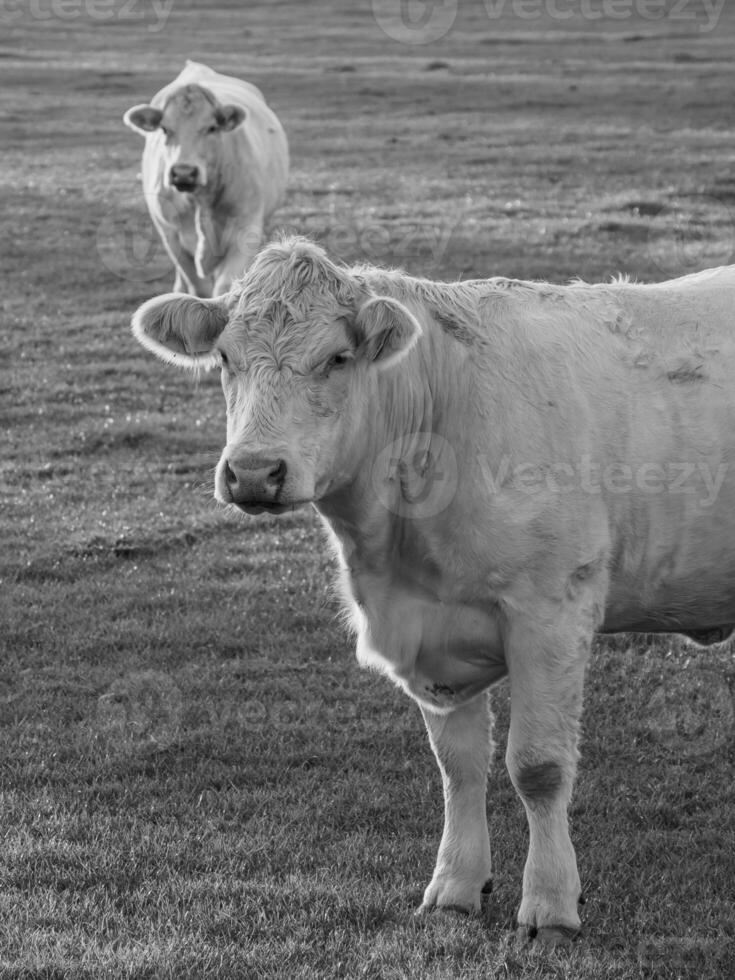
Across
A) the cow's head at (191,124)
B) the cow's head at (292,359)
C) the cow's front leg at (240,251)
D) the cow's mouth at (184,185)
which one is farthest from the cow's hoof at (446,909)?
the cow's head at (191,124)

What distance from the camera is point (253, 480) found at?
4645mm

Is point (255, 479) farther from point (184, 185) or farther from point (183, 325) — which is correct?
point (184, 185)

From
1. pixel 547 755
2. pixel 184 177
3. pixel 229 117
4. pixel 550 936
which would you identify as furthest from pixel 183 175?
pixel 550 936

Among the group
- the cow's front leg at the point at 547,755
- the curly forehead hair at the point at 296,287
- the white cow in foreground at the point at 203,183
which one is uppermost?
the curly forehead hair at the point at 296,287

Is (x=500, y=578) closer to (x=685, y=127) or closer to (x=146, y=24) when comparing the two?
(x=685, y=127)

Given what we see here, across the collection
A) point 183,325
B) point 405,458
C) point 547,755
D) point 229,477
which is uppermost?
point 183,325

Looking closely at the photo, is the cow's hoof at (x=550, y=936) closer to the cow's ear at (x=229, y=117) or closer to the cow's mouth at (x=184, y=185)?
the cow's mouth at (x=184, y=185)

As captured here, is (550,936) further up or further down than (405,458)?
further down

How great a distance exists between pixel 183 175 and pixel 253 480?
11441 millimetres

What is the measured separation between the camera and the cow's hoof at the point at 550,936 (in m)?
5.08

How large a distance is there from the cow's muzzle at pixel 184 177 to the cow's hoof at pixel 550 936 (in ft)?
38.2

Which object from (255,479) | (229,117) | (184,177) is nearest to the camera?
(255,479)

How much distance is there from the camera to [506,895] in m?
5.57

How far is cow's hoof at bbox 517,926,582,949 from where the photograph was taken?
5.08 metres
